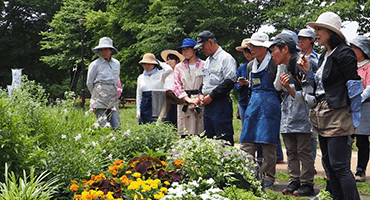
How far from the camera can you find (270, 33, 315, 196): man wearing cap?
15.1ft

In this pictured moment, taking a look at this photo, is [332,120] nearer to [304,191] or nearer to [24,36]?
[304,191]

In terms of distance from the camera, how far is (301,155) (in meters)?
5.08

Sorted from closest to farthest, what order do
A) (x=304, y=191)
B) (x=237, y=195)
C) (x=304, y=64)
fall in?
(x=237, y=195) < (x=304, y=64) < (x=304, y=191)

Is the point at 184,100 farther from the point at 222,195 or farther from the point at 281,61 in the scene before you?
the point at 222,195

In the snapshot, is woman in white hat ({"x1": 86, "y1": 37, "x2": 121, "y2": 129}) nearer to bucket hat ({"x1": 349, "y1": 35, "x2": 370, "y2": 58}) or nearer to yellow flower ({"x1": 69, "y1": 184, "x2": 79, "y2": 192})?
yellow flower ({"x1": 69, "y1": 184, "x2": 79, "y2": 192})

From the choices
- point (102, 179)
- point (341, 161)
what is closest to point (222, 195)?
point (102, 179)

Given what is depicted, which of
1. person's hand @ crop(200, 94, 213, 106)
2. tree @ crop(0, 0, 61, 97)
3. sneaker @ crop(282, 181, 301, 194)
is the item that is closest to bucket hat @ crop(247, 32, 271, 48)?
person's hand @ crop(200, 94, 213, 106)

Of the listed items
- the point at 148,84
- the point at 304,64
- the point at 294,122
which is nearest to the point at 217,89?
the point at 294,122

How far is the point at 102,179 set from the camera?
342 cm

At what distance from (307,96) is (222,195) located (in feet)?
5.26

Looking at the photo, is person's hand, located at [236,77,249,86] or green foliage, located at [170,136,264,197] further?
person's hand, located at [236,77,249,86]

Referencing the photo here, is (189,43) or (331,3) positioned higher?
(331,3)

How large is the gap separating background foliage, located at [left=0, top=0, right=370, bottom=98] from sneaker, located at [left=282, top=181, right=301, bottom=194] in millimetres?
11239

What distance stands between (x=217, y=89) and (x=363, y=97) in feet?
6.69
